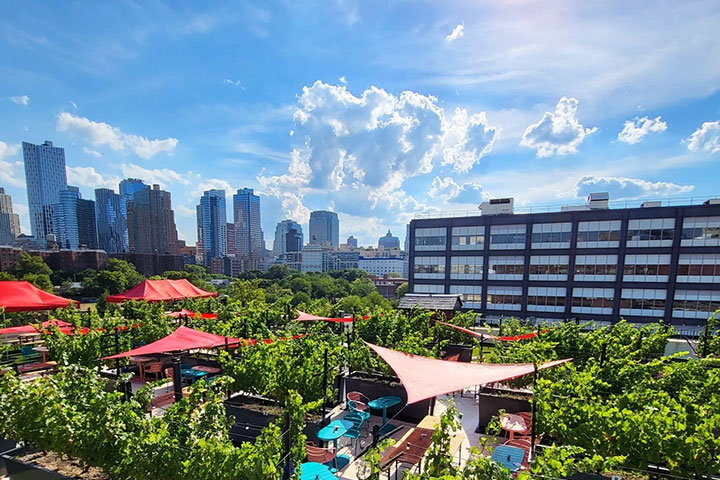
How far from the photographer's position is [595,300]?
2900cm

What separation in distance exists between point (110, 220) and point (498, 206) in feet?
475

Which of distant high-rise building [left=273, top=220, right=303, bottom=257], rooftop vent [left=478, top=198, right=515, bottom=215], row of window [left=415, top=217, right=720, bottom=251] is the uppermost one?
rooftop vent [left=478, top=198, right=515, bottom=215]

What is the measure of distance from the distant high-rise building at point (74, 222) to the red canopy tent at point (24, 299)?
123m

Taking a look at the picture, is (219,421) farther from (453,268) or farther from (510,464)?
(453,268)

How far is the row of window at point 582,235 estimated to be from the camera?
85.6 ft

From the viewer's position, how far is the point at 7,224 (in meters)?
116

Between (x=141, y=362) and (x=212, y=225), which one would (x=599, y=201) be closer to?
(x=141, y=362)

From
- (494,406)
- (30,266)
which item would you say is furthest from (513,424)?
(30,266)

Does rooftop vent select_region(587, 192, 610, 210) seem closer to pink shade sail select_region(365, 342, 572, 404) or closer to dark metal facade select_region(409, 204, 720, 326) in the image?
dark metal facade select_region(409, 204, 720, 326)

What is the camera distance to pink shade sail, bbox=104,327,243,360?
6892 millimetres

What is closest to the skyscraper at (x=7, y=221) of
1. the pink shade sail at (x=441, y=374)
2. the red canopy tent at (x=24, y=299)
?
the red canopy tent at (x=24, y=299)

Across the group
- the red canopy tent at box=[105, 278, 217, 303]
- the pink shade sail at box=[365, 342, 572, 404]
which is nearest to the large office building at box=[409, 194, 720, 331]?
the red canopy tent at box=[105, 278, 217, 303]

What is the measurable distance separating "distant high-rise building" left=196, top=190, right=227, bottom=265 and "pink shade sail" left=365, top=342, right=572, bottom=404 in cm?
14724

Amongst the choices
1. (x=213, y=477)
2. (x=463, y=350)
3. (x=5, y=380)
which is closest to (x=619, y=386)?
(x=463, y=350)
